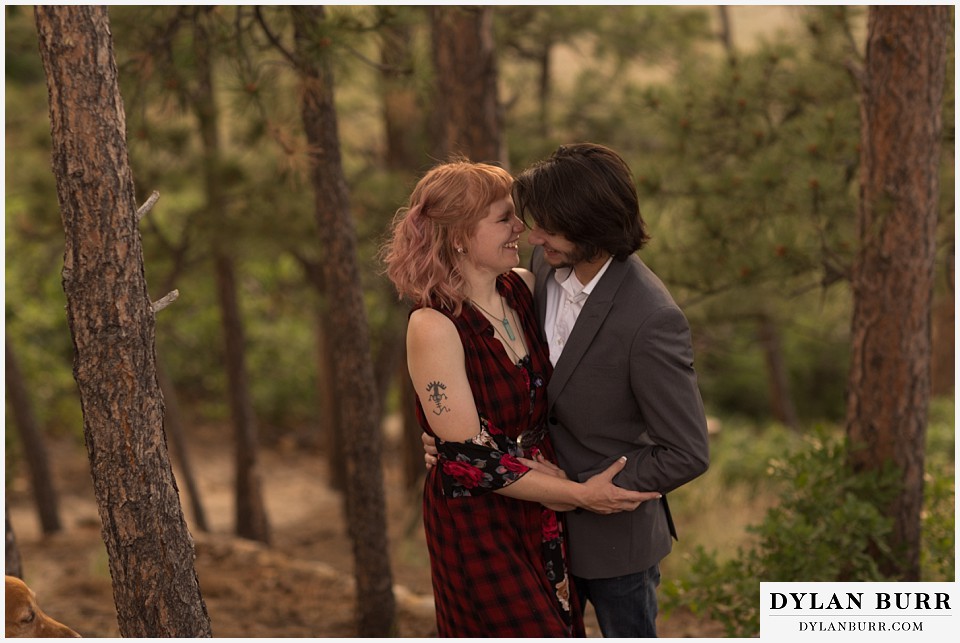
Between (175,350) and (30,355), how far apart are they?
3199 millimetres

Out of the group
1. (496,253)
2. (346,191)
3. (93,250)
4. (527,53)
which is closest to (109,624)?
(346,191)

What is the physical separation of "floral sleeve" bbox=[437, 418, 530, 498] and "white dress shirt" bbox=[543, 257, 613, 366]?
12.1 inches

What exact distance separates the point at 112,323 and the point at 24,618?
3.72ft

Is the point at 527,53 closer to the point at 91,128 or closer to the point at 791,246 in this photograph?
the point at 791,246

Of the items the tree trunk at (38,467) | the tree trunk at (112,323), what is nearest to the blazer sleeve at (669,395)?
the tree trunk at (112,323)

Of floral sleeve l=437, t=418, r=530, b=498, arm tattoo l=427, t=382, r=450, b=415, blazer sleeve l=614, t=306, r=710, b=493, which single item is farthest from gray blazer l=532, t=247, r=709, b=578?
arm tattoo l=427, t=382, r=450, b=415

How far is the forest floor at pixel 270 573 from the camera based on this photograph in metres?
5.31

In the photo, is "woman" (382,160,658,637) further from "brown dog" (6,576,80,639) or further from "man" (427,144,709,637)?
"brown dog" (6,576,80,639)

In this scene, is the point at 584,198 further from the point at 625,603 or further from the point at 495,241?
the point at 625,603

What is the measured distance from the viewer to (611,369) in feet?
8.86

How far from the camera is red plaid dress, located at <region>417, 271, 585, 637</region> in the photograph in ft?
8.89

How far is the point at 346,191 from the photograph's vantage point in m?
4.75

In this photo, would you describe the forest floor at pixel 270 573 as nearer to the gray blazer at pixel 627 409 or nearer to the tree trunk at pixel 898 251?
the tree trunk at pixel 898 251

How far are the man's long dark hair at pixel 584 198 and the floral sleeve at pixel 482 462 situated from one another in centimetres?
59
